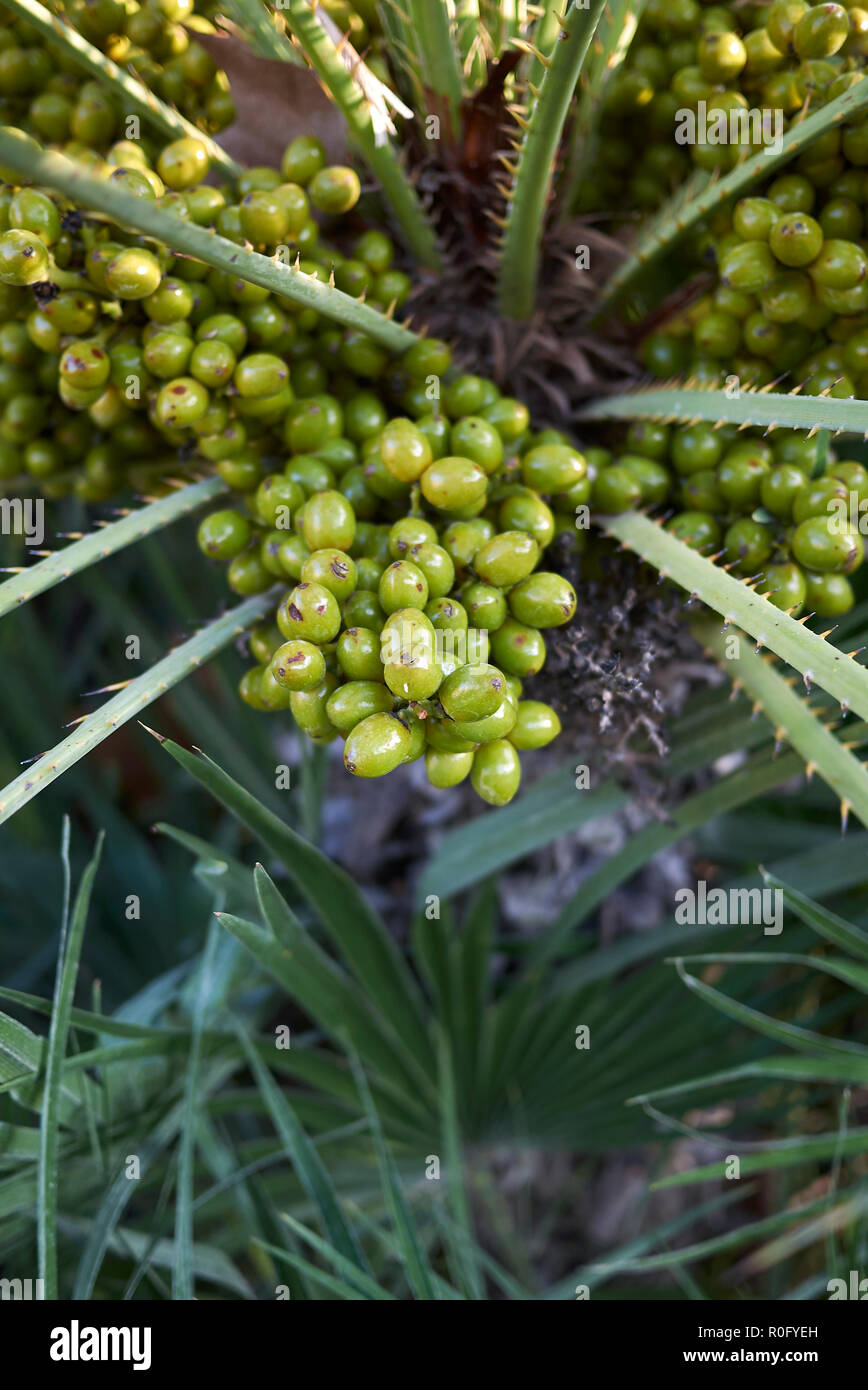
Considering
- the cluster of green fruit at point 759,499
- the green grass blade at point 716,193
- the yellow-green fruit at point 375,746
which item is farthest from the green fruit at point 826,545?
the yellow-green fruit at point 375,746

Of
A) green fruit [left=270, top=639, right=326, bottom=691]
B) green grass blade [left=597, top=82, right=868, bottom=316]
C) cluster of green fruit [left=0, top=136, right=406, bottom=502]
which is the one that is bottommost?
green fruit [left=270, top=639, right=326, bottom=691]

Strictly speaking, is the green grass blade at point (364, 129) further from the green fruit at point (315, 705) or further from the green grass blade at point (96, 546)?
the green fruit at point (315, 705)

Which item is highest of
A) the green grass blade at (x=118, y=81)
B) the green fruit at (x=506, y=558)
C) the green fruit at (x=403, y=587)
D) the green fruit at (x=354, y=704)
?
the green grass blade at (x=118, y=81)

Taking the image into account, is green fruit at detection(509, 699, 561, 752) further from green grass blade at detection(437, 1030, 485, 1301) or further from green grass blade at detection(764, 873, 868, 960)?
green grass blade at detection(437, 1030, 485, 1301)

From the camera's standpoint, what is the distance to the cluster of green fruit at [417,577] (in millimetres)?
736

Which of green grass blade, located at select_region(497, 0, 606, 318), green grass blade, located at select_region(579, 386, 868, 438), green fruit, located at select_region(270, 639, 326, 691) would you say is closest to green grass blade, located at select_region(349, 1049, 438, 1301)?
green fruit, located at select_region(270, 639, 326, 691)

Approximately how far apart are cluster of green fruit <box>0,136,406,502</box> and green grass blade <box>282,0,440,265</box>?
3 cm

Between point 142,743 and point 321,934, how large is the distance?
0.54 m

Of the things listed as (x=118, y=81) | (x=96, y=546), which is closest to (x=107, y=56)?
(x=118, y=81)

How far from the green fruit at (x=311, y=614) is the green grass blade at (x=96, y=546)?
0.22m

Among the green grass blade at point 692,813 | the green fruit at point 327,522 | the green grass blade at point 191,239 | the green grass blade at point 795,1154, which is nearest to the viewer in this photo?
the green grass blade at point 191,239

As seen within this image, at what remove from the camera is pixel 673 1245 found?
5.65ft

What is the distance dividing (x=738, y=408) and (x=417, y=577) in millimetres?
357

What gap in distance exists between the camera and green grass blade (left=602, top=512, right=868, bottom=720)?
763 mm
